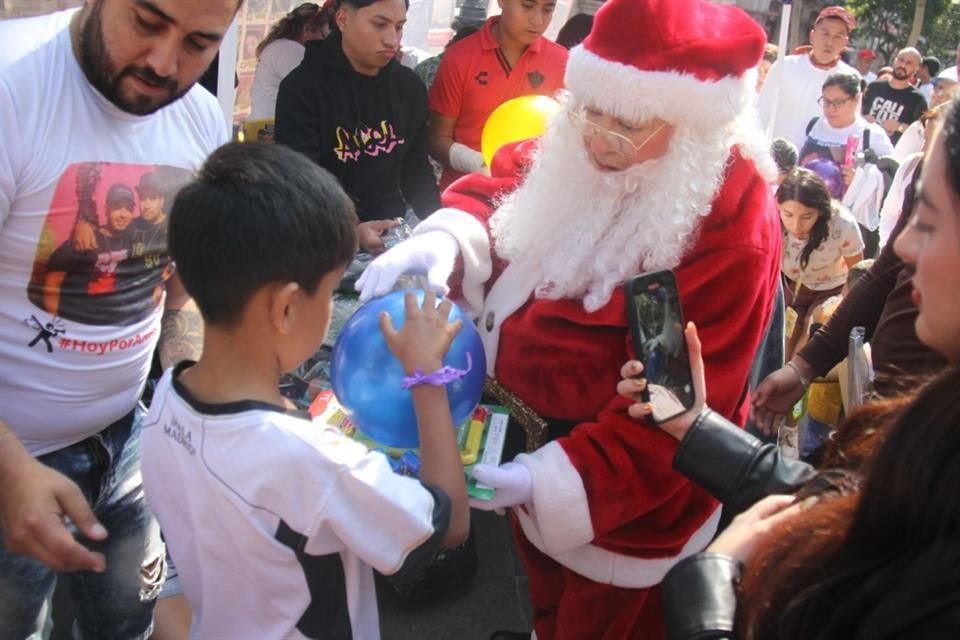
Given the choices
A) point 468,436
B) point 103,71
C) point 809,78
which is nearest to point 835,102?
point 809,78

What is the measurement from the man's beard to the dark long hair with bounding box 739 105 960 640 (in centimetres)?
148

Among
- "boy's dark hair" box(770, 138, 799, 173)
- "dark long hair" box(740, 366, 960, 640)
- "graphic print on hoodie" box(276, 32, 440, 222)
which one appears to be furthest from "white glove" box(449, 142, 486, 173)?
"dark long hair" box(740, 366, 960, 640)

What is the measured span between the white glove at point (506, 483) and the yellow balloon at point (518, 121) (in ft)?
4.54

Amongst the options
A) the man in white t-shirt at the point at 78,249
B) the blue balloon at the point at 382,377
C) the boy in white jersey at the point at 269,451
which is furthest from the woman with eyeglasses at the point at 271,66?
the boy in white jersey at the point at 269,451

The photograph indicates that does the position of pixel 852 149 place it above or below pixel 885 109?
above

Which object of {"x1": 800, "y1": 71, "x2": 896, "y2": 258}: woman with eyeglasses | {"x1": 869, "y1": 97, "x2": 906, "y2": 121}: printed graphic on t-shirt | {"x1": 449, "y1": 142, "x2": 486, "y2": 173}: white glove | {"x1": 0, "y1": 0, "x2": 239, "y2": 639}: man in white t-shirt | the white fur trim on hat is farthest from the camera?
{"x1": 869, "y1": 97, "x2": 906, "y2": 121}: printed graphic on t-shirt

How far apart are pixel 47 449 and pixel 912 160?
4378 millimetres

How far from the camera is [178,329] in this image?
2.06 m

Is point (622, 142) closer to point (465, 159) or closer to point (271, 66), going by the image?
point (465, 159)

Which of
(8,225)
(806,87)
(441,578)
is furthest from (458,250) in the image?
(806,87)

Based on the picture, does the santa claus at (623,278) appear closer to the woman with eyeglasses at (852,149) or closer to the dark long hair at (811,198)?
the dark long hair at (811,198)

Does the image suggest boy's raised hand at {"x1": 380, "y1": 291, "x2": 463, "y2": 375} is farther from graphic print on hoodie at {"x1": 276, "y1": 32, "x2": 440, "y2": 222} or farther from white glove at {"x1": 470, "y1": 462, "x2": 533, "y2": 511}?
graphic print on hoodie at {"x1": 276, "y1": 32, "x2": 440, "y2": 222}

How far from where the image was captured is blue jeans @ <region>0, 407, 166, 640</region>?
1883 mm

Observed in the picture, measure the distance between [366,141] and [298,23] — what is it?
4.92 ft
